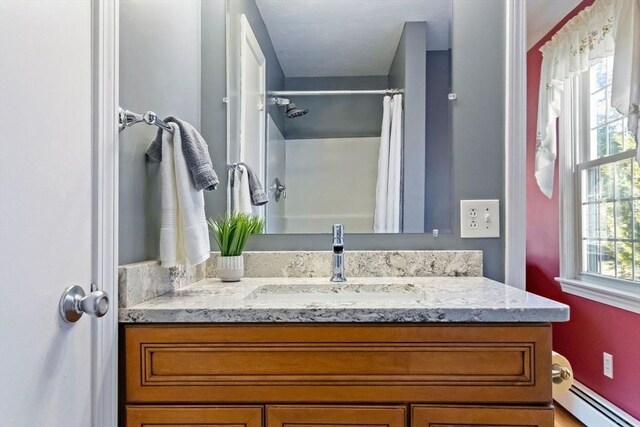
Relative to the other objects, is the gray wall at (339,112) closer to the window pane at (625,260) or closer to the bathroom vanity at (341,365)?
Result: the bathroom vanity at (341,365)

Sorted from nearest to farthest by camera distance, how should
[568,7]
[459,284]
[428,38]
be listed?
[459,284] → [428,38] → [568,7]

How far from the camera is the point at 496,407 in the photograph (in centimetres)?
77

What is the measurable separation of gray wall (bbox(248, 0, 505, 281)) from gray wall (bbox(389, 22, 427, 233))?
10 cm

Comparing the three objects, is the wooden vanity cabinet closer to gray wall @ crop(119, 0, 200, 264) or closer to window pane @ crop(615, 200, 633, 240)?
gray wall @ crop(119, 0, 200, 264)

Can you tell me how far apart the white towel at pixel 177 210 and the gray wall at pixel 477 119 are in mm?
536

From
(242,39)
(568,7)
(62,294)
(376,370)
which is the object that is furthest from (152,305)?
(568,7)

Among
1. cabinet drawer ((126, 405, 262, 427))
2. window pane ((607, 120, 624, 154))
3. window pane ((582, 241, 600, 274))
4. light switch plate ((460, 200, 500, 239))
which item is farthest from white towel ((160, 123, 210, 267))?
window pane ((582, 241, 600, 274))

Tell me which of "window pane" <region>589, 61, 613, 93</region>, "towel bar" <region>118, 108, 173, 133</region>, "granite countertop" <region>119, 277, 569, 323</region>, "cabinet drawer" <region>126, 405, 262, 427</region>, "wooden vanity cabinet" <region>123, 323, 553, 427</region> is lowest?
"cabinet drawer" <region>126, 405, 262, 427</region>

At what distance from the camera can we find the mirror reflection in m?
1.35

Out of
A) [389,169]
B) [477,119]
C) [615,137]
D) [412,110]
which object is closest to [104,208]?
[389,169]

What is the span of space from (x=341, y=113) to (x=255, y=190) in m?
0.42

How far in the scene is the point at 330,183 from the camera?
138cm

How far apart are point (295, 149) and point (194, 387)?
2.85ft

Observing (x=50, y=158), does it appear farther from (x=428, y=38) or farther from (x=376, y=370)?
(x=428, y=38)
